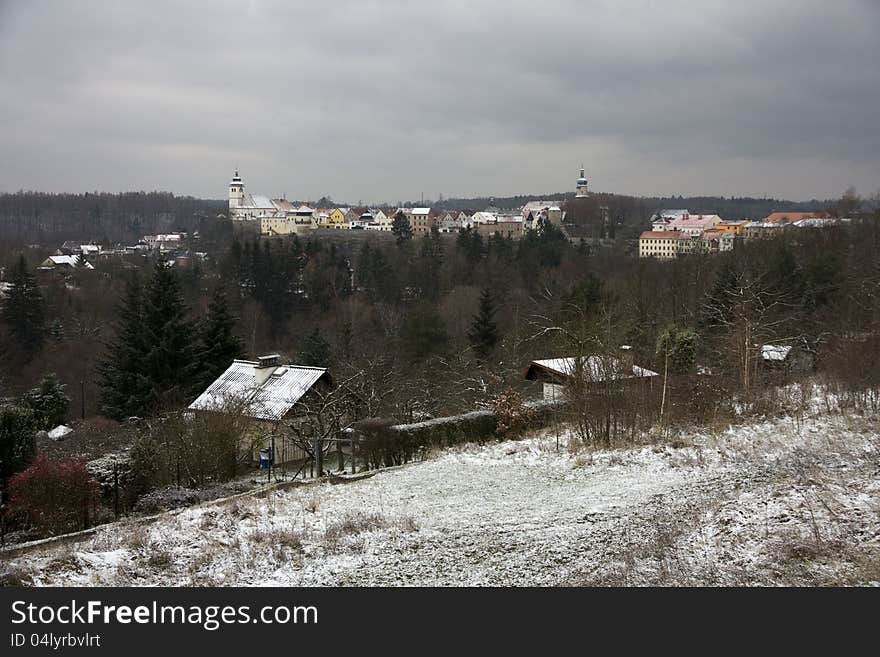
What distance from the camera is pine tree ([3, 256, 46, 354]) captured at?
1745 inches

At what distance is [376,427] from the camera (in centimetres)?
1369

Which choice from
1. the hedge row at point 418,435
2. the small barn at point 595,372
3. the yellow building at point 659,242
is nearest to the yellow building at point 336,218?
the yellow building at point 659,242

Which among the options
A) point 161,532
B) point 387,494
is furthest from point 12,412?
point 387,494

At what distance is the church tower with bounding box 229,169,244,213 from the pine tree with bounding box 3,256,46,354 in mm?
65431

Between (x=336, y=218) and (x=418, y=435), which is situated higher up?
(x=336, y=218)

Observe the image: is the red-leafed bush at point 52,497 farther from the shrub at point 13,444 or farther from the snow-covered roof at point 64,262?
the snow-covered roof at point 64,262

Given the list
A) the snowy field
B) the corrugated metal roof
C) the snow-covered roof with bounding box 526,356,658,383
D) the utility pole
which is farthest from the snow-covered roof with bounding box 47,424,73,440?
the snow-covered roof with bounding box 526,356,658,383

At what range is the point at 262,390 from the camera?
19266 mm

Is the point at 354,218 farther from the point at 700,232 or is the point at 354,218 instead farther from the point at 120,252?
the point at 700,232

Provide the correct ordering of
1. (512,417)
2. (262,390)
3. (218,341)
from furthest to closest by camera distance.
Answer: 1. (218,341)
2. (262,390)
3. (512,417)

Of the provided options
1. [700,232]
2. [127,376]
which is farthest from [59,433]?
[700,232]

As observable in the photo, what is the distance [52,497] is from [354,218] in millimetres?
99119

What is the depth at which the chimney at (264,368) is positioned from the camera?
2069 centimetres

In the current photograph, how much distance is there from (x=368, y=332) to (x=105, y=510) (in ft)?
113
